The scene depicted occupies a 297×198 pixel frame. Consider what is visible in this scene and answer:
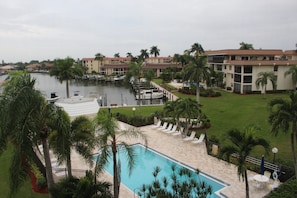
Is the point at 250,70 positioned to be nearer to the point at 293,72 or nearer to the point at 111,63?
the point at 293,72

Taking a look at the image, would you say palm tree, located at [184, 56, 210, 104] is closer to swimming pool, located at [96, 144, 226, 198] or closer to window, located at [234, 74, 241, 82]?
swimming pool, located at [96, 144, 226, 198]

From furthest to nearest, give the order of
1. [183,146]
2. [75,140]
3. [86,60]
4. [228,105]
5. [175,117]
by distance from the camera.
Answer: [86,60] < [228,105] < [175,117] < [183,146] < [75,140]

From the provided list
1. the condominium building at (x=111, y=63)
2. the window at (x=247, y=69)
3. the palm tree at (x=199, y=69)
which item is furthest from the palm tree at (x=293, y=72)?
the condominium building at (x=111, y=63)

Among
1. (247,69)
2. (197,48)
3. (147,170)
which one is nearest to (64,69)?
(147,170)

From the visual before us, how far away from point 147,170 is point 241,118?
1315cm

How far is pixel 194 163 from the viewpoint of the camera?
586 inches

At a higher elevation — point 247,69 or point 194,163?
point 247,69

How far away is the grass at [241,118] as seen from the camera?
1630cm

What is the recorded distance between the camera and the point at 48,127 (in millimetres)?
8828

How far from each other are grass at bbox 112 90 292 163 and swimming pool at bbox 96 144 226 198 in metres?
2.65

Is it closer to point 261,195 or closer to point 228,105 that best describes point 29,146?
point 261,195

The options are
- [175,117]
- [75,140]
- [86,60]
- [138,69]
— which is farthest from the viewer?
[86,60]

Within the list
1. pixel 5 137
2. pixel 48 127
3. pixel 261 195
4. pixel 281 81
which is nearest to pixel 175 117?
pixel 261 195

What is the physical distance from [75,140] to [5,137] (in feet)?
8.93
